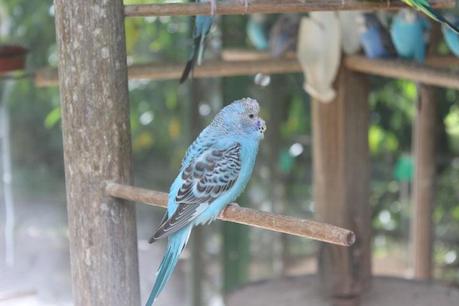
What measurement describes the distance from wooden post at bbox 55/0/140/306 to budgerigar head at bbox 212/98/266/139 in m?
0.25

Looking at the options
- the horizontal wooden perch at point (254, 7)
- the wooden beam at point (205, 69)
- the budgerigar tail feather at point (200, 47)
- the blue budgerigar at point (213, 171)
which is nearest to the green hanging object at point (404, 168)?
the wooden beam at point (205, 69)

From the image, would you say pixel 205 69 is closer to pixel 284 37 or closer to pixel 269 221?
pixel 284 37

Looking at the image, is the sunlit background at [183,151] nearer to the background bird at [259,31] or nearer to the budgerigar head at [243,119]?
the background bird at [259,31]

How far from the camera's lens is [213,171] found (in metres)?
1.97

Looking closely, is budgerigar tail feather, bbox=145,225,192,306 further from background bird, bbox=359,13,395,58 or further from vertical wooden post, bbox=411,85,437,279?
vertical wooden post, bbox=411,85,437,279

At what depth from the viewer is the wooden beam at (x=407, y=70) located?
2.48m

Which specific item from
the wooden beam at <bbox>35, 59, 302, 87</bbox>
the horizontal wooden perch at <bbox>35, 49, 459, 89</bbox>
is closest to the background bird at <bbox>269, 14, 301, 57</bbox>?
the horizontal wooden perch at <bbox>35, 49, 459, 89</bbox>

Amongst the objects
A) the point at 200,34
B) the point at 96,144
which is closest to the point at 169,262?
the point at 96,144

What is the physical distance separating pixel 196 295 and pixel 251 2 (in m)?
2.35

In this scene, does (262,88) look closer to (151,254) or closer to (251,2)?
(151,254)

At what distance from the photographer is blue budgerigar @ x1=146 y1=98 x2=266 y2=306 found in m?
1.92

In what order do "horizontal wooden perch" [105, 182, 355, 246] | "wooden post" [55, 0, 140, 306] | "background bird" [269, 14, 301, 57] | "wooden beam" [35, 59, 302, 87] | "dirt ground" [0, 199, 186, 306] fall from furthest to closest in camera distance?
1. "dirt ground" [0, 199, 186, 306]
2. "background bird" [269, 14, 301, 57]
3. "wooden beam" [35, 59, 302, 87]
4. "wooden post" [55, 0, 140, 306]
5. "horizontal wooden perch" [105, 182, 355, 246]

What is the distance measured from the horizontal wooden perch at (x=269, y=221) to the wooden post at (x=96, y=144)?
7cm

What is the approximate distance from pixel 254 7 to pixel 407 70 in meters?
0.88
